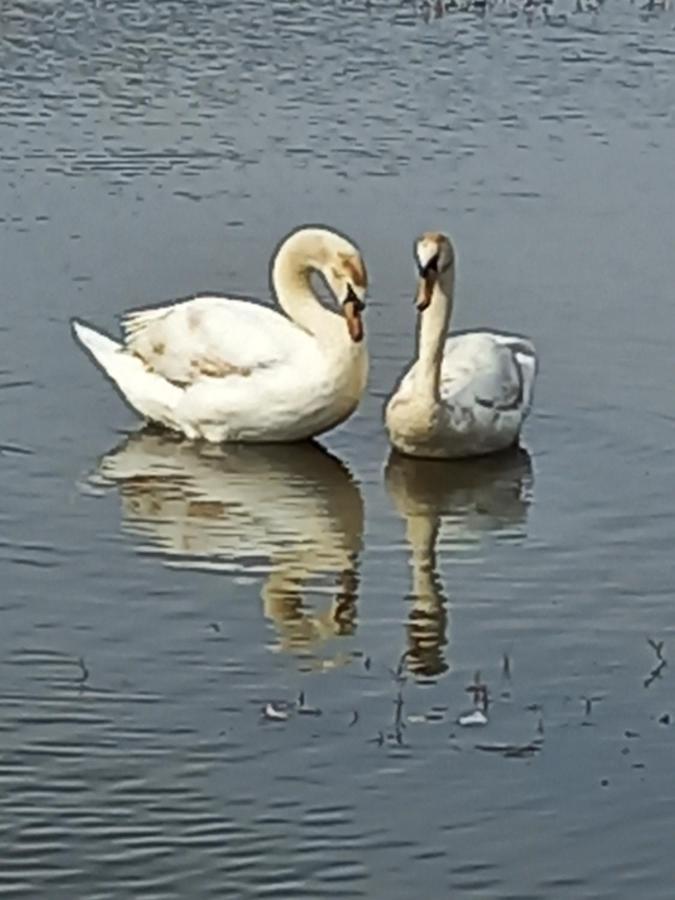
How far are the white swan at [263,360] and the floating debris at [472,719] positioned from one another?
10.7 feet

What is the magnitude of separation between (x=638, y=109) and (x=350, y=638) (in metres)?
10.2

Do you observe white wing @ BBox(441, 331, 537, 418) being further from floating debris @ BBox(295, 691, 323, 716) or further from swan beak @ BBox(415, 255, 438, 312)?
floating debris @ BBox(295, 691, 323, 716)

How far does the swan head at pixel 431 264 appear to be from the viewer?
1124cm

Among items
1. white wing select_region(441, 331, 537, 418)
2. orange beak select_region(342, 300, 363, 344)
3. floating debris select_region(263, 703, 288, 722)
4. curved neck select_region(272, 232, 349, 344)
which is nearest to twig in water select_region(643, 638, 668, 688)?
floating debris select_region(263, 703, 288, 722)

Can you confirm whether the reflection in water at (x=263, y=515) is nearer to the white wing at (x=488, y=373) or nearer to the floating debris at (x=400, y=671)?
the floating debris at (x=400, y=671)

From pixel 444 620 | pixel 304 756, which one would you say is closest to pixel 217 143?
pixel 444 620

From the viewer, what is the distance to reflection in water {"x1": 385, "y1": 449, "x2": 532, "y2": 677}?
29.5 ft

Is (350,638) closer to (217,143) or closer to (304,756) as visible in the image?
(304,756)

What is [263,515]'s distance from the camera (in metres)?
10.1

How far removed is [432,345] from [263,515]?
1.36 metres

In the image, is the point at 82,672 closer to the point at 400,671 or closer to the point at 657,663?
the point at 400,671

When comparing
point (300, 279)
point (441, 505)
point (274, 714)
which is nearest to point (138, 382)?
point (300, 279)

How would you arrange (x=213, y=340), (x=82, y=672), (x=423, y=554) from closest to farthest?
(x=82, y=672) < (x=423, y=554) < (x=213, y=340)

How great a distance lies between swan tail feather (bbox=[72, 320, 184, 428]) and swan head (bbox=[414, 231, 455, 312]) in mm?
1103
